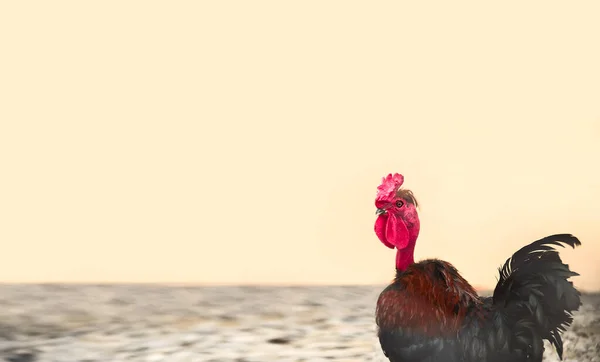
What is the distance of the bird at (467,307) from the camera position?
A: 3.14m

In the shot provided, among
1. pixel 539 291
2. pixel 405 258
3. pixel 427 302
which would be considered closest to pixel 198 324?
pixel 405 258

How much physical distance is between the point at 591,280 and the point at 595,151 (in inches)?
35.6

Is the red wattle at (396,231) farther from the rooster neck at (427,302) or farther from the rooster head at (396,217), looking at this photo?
the rooster neck at (427,302)

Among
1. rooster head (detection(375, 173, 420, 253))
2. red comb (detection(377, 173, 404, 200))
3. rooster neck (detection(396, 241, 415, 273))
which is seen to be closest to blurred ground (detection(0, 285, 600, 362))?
rooster neck (detection(396, 241, 415, 273))

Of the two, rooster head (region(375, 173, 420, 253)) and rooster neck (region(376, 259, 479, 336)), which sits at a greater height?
rooster head (region(375, 173, 420, 253))

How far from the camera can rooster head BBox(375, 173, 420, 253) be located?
3.28m

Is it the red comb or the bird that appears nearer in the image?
the bird

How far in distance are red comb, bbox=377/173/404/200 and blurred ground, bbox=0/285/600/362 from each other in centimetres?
143

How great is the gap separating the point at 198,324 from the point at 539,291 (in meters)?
2.74

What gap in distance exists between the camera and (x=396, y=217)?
330 cm

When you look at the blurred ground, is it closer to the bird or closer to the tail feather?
the bird

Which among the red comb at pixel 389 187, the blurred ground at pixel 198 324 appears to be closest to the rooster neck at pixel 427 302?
the red comb at pixel 389 187

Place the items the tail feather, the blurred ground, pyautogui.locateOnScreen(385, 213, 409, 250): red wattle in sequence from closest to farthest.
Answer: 1. the tail feather
2. pyautogui.locateOnScreen(385, 213, 409, 250): red wattle
3. the blurred ground

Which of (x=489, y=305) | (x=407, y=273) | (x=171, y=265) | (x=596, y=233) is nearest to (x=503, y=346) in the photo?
(x=489, y=305)
